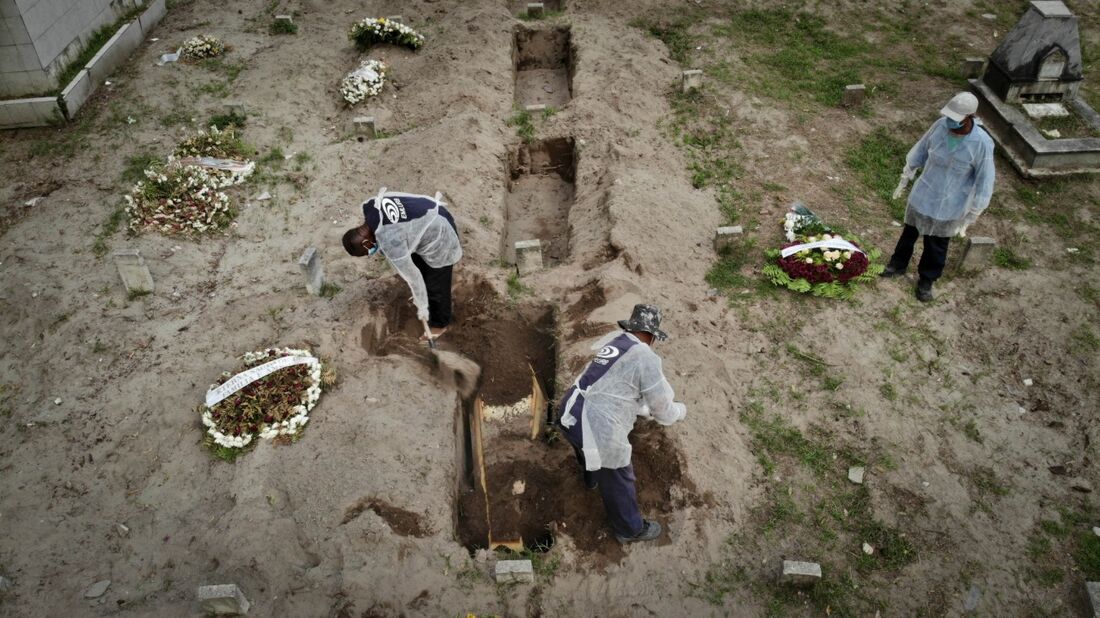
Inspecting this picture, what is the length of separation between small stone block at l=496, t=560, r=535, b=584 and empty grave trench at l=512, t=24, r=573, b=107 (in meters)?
8.88

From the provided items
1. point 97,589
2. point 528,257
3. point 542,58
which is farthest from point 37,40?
point 97,589

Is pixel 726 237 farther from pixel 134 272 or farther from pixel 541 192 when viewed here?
pixel 134 272

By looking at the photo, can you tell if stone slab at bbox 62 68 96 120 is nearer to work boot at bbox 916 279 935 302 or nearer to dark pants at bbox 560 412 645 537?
dark pants at bbox 560 412 645 537

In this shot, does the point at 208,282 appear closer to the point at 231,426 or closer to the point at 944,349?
the point at 231,426

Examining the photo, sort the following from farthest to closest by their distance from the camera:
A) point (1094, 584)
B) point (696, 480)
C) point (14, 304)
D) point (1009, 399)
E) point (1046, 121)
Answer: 1. point (1046, 121)
2. point (14, 304)
3. point (1009, 399)
4. point (696, 480)
5. point (1094, 584)

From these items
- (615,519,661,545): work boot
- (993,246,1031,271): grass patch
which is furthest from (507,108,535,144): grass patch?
(615,519,661,545): work boot

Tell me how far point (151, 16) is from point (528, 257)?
973 cm

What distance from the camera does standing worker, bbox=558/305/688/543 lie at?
187 inches

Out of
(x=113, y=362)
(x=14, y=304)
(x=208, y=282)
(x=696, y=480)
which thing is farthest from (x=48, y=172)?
(x=696, y=480)

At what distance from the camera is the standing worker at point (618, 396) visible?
15.6 feet

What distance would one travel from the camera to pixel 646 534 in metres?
5.42

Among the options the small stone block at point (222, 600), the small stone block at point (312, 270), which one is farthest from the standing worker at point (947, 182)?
the small stone block at point (222, 600)

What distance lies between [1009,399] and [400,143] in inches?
301

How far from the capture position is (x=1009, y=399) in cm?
653
